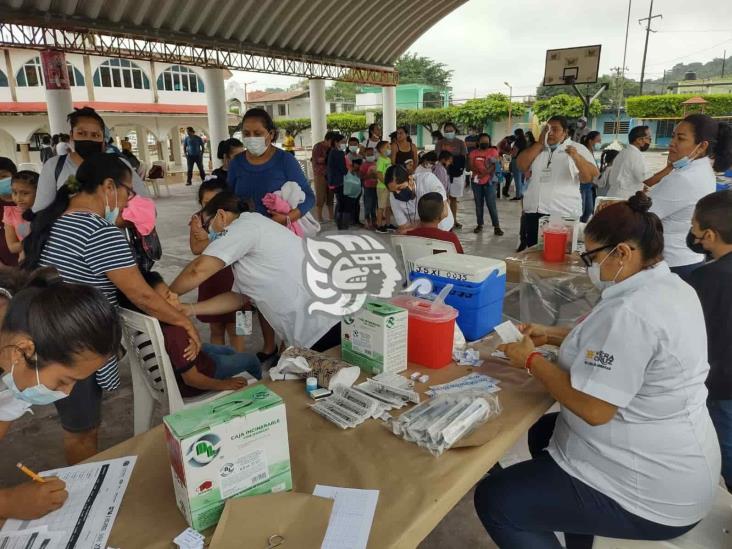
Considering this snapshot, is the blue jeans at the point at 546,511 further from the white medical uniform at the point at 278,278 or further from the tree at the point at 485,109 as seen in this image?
the tree at the point at 485,109

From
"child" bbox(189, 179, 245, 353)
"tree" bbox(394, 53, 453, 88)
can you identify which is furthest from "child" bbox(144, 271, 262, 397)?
"tree" bbox(394, 53, 453, 88)

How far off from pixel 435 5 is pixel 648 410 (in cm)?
1480

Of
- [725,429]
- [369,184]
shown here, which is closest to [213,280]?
[725,429]

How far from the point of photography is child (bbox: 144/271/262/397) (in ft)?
6.09

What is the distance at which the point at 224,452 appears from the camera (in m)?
0.94

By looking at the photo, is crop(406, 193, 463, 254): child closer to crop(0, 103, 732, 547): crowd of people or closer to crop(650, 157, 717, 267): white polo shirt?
crop(0, 103, 732, 547): crowd of people

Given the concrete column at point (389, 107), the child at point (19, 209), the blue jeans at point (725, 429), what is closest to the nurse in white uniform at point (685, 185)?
the blue jeans at point (725, 429)

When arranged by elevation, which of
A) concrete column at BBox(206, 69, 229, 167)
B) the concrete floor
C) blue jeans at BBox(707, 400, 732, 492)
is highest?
concrete column at BBox(206, 69, 229, 167)

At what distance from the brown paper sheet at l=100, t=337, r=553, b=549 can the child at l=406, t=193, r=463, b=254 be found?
1533 mm

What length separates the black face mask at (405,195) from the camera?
4.45 metres

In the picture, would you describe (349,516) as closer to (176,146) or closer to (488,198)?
(488,198)

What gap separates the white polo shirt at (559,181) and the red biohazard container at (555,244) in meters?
0.89

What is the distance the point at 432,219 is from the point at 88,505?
231cm

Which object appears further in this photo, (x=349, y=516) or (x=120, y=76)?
(x=120, y=76)
